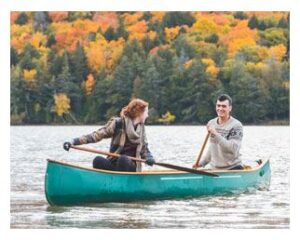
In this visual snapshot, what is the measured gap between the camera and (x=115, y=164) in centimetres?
1153

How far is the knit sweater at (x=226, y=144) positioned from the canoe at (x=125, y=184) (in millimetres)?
139

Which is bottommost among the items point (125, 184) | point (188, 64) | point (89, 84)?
point (125, 184)

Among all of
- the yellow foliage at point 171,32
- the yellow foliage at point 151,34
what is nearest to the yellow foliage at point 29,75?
the yellow foliage at point 151,34

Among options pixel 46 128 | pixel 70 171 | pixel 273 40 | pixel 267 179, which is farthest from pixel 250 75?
pixel 70 171

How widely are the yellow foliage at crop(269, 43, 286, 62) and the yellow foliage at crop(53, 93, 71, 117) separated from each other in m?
3.75

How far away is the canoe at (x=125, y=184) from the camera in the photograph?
11.2 meters

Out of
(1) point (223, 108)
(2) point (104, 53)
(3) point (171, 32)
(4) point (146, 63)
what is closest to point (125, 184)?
(1) point (223, 108)

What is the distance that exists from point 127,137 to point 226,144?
42.5 inches

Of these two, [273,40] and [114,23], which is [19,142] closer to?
[114,23]

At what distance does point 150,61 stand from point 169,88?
0.80 meters

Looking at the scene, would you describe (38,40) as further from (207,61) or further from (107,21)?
(207,61)

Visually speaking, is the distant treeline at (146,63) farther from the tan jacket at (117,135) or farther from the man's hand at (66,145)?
the man's hand at (66,145)

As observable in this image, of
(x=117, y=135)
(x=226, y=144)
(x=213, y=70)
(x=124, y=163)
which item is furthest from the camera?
(x=213, y=70)

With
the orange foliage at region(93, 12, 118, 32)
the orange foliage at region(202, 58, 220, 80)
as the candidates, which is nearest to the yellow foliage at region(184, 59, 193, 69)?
the orange foliage at region(202, 58, 220, 80)
